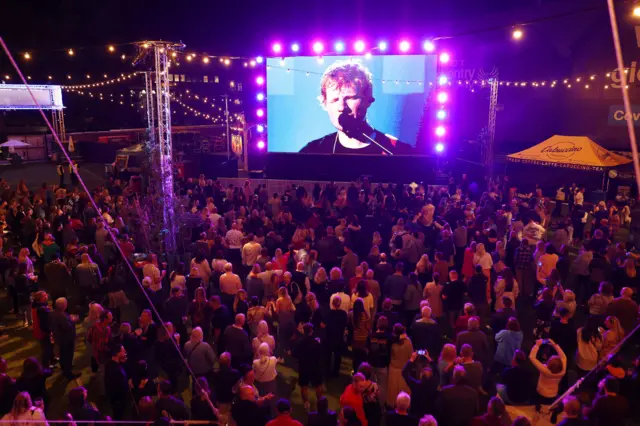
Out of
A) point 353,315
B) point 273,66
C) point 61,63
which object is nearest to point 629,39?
point 273,66

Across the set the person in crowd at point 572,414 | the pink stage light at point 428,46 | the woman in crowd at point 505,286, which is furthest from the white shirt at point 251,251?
the pink stage light at point 428,46

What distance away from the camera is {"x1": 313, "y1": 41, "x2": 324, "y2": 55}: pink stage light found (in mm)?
17000

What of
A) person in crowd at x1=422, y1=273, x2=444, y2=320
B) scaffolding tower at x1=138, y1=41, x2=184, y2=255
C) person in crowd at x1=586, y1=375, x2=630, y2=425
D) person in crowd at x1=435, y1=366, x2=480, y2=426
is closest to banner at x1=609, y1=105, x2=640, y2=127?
person in crowd at x1=422, y1=273, x2=444, y2=320

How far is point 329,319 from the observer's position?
6.25m

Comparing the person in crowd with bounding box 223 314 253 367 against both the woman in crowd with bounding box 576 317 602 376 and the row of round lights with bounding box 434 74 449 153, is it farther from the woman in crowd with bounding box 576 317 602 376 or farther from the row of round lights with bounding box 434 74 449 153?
the row of round lights with bounding box 434 74 449 153

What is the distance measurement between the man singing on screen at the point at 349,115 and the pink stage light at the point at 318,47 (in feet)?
2.14

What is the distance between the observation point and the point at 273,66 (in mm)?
17969

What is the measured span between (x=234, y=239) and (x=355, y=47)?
10059 millimetres

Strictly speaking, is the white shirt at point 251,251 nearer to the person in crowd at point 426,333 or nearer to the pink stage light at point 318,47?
the person in crowd at point 426,333

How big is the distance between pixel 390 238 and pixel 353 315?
4158mm

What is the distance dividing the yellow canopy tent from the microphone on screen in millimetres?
5253

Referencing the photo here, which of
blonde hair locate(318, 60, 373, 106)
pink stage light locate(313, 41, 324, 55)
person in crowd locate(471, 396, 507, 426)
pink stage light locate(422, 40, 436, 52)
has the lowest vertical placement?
person in crowd locate(471, 396, 507, 426)

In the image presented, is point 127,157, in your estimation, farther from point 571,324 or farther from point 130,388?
point 571,324

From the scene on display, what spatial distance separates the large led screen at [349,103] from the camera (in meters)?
17.3
